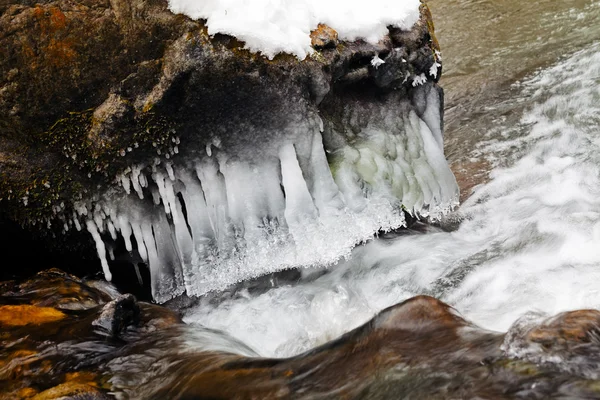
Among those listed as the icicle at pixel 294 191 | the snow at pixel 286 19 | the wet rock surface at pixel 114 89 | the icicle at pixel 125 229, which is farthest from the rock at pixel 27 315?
the snow at pixel 286 19

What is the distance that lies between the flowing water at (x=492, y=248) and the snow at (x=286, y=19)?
1.69m

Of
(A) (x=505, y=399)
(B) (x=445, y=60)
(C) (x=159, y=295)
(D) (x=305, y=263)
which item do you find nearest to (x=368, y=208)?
(D) (x=305, y=263)

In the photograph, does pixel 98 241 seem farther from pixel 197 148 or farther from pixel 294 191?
pixel 294 191

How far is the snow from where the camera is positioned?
368 cm

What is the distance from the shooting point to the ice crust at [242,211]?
12.8 feet

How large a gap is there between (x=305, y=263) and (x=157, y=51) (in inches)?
70.9

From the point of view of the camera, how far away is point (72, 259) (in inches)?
171

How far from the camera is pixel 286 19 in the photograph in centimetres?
390

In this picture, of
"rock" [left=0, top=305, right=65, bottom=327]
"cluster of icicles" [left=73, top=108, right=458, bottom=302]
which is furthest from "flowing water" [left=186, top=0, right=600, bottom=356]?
"rock" [left=0, top=305, right=65, bottom=327]

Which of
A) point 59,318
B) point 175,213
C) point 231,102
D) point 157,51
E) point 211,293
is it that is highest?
point 157,51

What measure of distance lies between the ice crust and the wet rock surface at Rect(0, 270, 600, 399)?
1.97ft

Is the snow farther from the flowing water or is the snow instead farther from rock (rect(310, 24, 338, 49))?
the flowing water

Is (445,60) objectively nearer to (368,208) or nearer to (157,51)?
(368,208)

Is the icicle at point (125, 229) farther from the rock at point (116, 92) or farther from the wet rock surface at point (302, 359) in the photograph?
the wet rock surface at point (302, 359)
